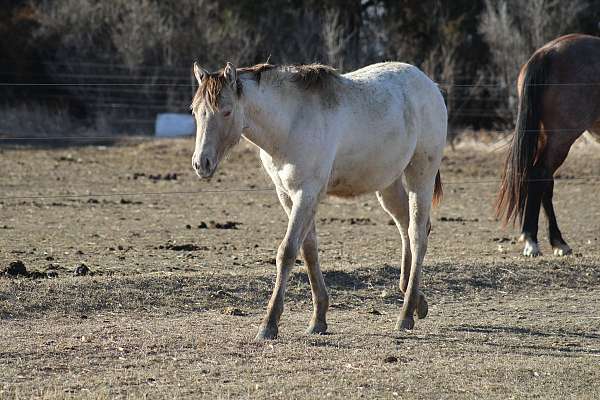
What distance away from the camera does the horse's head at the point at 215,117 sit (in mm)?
6617

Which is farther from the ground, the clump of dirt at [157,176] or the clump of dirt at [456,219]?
the clump of dirt at [456,219]

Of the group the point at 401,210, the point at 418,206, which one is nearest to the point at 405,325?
the point at 418,206

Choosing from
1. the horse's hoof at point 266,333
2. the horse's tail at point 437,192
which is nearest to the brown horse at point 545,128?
the horse's tail at point 437,192

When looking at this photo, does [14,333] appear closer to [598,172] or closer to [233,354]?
[233,354]

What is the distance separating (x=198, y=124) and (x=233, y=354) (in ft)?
5.14

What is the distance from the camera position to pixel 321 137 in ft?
23.3

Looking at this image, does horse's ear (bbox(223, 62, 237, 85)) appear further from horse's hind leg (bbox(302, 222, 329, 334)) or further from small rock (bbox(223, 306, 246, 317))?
small rock (bbox(223, 306, 246, 317))

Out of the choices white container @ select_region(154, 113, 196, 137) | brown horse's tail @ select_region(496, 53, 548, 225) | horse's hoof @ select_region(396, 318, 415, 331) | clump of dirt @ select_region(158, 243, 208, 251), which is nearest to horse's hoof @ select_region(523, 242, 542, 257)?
brown horse's tail @ select_region(496, 53, 548, 225)

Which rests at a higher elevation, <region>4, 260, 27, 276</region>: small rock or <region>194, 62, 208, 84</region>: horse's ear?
<region>194, 62, 208, 84</region>: horse's ear

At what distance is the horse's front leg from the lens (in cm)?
693

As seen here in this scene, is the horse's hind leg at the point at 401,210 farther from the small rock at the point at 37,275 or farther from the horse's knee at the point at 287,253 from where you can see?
the small rock at the point at 37,275

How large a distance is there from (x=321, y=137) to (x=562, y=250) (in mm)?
4928

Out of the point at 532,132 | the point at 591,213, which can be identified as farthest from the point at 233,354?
the point at 591,213

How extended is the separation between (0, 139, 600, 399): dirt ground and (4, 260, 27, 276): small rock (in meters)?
0.15
